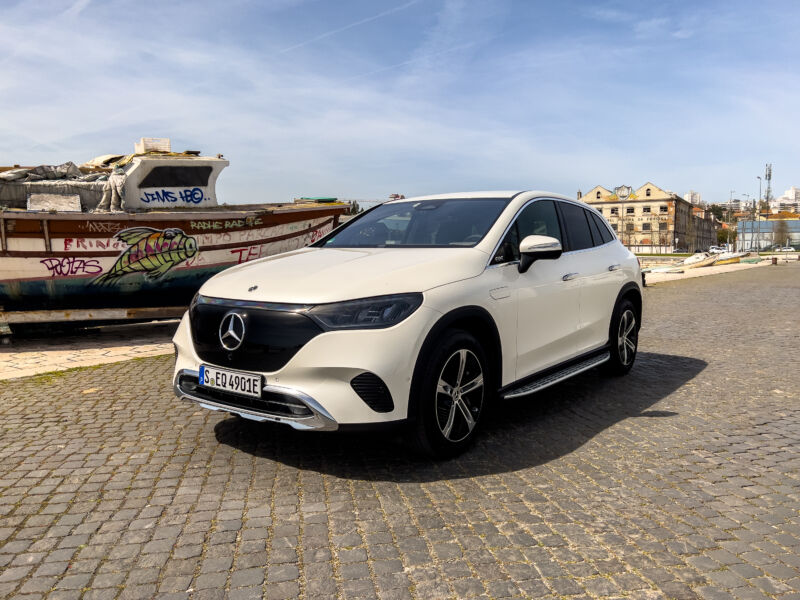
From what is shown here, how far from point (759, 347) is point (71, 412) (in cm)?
792

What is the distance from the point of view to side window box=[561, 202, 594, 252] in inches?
217

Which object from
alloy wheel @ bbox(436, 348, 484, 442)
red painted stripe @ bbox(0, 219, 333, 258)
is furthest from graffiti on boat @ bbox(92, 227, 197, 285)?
alloy wheel @ bbox(436, 348, 484, 442)

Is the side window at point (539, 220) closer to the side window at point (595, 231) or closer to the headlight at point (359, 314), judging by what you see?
the side window at point (595, 231)

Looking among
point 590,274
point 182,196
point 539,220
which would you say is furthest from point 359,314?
point 182,196

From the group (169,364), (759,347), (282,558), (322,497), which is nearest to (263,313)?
(322,497)

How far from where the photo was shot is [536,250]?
4383mm

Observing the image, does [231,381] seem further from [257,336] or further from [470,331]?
[470,331]

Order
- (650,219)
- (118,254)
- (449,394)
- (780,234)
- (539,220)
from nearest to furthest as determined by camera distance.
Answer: (449,394) → (539,220) → (118,254) → (780,234) → (650,219)

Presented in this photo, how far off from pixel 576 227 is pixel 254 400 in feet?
10.9

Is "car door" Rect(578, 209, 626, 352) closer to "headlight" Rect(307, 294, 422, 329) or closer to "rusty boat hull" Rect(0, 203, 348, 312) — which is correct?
"headlight" Rect(307, 294, 422, 329)

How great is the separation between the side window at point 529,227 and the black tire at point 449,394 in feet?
2.48

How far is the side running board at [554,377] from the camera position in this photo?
4.41 metres

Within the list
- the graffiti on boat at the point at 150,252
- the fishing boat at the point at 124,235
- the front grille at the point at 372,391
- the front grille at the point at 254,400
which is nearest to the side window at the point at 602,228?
the front grille at the point at 372,391

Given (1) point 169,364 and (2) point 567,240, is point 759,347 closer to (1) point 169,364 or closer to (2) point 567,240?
(2) point 567,240
